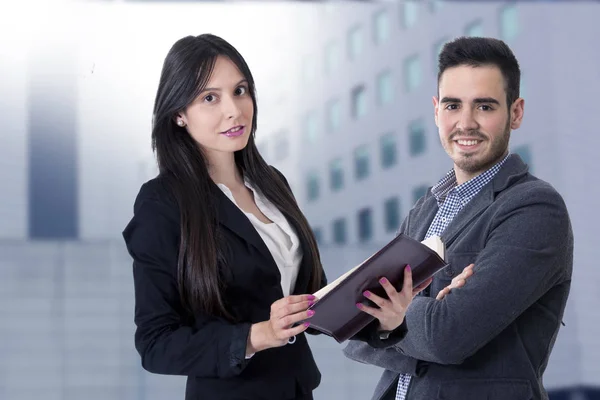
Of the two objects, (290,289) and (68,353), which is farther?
Result: (68,353)

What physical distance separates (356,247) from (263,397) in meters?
5.21

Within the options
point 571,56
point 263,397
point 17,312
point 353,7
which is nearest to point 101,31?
point 17,312

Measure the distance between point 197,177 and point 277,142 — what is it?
8.63 metres

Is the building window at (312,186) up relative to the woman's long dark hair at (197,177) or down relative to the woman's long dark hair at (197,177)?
down

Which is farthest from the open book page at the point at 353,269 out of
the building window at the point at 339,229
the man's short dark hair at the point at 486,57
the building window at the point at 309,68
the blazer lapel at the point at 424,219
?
the building window at the point at 339,229

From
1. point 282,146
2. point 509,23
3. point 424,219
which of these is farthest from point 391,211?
point 424,219

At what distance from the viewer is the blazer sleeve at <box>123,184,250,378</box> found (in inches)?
58.1

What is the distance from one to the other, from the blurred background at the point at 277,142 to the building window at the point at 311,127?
0.03m

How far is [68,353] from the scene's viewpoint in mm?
6355

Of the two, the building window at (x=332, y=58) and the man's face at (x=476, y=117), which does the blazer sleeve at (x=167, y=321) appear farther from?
the building window at (x=332, y=58)

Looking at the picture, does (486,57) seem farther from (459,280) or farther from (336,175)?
(336,175)

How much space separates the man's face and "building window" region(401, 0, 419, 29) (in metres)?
8.81

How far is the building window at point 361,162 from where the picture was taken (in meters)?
10.7

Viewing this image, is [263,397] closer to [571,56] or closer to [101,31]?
[101,31]
